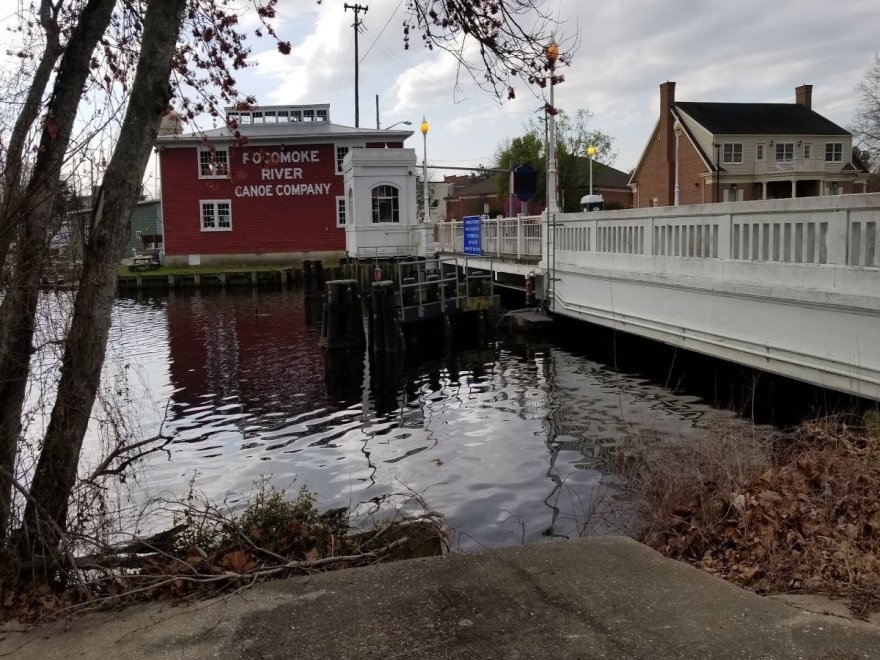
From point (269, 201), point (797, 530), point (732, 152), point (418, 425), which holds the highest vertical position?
point (732, 152)

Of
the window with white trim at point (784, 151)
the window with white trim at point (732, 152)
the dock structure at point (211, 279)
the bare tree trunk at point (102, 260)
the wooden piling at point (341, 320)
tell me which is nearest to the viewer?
the bare tree trunk at point (102, 260)

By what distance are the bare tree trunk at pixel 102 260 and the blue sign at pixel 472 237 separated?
21.9m

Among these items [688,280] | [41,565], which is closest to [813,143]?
[688,280]

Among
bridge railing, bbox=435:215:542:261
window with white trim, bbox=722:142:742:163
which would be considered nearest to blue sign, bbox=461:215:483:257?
bridge railing, bbox=435:215:542:261

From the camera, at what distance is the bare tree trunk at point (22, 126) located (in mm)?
4645

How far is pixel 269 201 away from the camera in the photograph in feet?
164

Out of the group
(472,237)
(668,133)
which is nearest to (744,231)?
(472,237)

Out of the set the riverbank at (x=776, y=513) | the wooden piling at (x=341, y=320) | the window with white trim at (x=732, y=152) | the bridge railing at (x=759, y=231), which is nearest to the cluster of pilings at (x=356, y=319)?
the wooden piling at (x=341, y=320)

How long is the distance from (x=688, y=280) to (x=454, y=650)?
9.54m

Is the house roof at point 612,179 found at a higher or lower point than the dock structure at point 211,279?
higher

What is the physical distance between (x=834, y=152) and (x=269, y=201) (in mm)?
39874

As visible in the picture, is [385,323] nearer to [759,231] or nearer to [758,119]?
[759,231]

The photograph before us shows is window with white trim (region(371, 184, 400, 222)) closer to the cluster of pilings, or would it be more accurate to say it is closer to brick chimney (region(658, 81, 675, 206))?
the cluster of pilings

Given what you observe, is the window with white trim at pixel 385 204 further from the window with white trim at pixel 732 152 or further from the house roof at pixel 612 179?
the house roof at pixel 612 179
